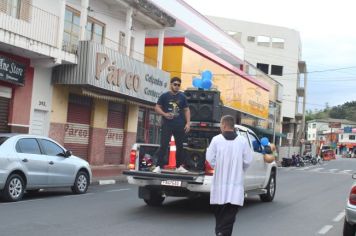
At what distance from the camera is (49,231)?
800 centimetres

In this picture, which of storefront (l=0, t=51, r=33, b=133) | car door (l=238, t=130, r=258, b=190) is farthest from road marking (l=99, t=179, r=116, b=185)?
car door (l=238, t=130, r=258, b=190)

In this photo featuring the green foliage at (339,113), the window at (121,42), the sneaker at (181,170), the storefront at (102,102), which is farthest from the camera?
the green foliage at (339,113)

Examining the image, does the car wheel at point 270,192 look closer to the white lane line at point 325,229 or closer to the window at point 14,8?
the white lane line at point 325,229

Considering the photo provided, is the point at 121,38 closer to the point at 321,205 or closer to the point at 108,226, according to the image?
the point at 321,205

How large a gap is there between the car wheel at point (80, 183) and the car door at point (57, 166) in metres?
0.24

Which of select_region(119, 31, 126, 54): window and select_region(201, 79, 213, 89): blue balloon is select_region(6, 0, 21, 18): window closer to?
select_region(201, 79, 213, 89): blue balloon

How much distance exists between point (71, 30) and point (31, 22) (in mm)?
2643

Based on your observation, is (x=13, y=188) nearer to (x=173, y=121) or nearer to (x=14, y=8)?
(x=173, y=121)

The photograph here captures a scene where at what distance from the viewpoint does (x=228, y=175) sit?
6.54m

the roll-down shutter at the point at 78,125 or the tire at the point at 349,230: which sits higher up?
the roll-down shutter at the point at 78,125

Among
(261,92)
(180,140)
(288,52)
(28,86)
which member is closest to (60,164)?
(180,140)

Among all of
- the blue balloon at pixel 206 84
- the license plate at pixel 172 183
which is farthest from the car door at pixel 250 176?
the blue balloon at pixel 206 84

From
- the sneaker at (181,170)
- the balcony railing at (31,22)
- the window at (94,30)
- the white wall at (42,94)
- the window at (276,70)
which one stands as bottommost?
the sneaker at (181,170)

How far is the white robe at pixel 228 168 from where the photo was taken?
647 centimetres
